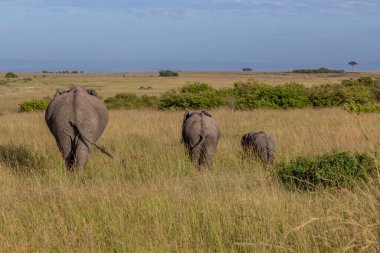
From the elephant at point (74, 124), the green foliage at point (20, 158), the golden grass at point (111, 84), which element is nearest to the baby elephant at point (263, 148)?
the elephant at point (74, 124)

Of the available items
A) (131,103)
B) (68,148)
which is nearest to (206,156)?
(68,148)

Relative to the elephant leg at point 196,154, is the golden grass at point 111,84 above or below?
below

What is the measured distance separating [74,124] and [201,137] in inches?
Result: 96.7

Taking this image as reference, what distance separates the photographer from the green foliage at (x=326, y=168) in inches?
317

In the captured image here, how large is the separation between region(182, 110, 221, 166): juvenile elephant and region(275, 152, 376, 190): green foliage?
176 centimetres

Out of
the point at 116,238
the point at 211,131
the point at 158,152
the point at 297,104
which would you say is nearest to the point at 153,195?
the point at 116,238

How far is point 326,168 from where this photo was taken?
8.24 meters

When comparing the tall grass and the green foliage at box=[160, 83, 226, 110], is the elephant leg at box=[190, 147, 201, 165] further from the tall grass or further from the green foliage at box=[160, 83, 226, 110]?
the green foliage at box=[160, 83, 226, 110]

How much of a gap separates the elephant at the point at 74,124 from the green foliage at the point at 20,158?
0.77 m

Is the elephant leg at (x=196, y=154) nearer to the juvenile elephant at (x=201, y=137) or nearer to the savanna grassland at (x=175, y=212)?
the juvenile elephant at (x=201, y=137)

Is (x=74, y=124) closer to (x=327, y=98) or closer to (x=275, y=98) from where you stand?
(x=275, y=98)

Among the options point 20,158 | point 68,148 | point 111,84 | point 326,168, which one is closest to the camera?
point 326,168

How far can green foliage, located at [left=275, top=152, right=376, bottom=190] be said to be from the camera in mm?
8055

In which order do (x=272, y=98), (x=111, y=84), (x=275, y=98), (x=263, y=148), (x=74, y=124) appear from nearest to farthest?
1. (x=74, y=124)
2. (x=263, y=148)
3. (x=275, y=98)
4. (x=272, y=98)
5. (x=111, y=84)
